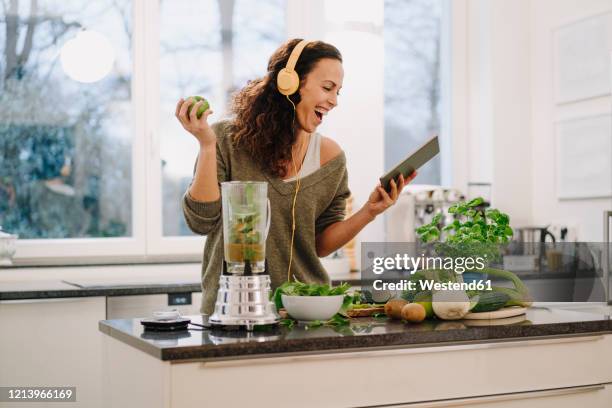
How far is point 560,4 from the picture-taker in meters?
4.52

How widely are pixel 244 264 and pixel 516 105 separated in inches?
134

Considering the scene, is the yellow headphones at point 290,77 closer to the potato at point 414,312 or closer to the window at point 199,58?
the potato at point 414,312

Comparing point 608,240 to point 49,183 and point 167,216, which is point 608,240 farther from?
point 49,183

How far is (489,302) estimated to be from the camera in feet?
6.37

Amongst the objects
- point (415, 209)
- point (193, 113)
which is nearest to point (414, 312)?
point (193, 113)

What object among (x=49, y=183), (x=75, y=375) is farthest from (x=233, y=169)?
(x=49, y=183)

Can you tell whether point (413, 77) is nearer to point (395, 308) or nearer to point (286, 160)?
point (286, 160)

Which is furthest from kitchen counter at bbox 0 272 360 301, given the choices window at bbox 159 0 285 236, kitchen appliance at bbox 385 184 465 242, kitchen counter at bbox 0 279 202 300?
kitchen appliance at bbox 385 184 465 242

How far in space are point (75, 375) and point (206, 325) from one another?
171 cm

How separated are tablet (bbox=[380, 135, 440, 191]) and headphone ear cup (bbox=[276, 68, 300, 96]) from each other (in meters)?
0.34

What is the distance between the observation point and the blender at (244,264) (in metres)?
1.70

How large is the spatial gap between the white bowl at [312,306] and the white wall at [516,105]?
3055mm

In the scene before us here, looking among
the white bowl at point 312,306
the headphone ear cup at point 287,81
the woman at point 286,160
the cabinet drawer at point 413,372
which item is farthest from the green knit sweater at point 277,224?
the cabinet drawer at point 413,372

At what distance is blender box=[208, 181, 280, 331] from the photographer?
1.70 m
